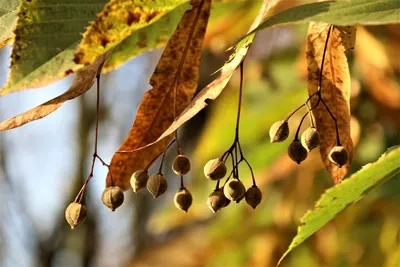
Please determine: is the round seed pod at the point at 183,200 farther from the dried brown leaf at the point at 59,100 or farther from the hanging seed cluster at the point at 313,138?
the dried brown leaf at the point at 59,100

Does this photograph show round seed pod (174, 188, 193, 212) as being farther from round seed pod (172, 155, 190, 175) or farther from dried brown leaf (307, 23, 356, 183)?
dried brown leaf (307, 23, 356, 183)

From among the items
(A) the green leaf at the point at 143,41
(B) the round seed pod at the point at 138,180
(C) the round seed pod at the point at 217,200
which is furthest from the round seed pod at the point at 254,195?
(A) the green leaf at the point at 143,41

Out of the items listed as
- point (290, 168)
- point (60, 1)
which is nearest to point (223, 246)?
point (290, 168)

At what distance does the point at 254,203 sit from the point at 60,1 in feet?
1.21

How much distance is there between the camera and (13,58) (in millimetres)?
651

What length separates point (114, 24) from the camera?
680mm

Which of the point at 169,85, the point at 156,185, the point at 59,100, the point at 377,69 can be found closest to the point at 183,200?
the point at 156,185

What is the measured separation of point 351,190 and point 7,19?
18.0 inches

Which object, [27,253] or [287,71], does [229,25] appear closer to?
[287,71]

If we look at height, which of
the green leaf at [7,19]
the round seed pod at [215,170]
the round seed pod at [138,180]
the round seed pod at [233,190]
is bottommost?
the round seed pod at [233,190]

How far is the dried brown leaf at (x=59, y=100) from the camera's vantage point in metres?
0.71

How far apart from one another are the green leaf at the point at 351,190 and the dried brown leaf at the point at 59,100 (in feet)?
1.03

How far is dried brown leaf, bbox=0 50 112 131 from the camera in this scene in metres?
0.71

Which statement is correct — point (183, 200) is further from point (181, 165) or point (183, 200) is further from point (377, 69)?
point (377, 69)
